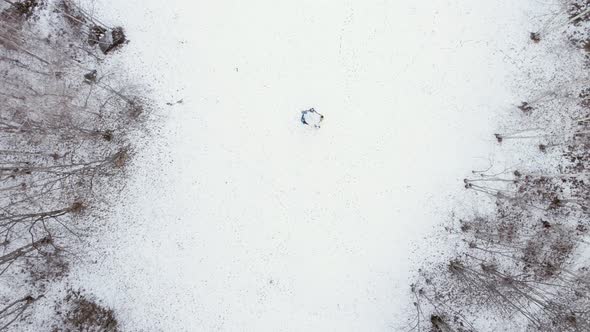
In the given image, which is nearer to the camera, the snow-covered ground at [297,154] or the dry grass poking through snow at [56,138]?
the dry grass poking through snow at [56,138]

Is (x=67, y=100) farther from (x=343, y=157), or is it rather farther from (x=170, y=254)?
(x=343, y=157)

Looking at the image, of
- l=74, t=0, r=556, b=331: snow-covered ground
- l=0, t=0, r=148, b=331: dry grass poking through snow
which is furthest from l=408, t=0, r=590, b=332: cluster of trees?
l=0, t=0, r=148, b=331: dry grass poking through snow

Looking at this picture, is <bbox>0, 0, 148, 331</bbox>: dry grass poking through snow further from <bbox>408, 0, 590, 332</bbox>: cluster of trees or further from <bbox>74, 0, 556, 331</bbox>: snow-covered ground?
<bbox>408, 0, 590, 332</bbox>: cluster of trees

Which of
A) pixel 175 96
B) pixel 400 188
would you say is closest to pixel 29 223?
pixel 175 96

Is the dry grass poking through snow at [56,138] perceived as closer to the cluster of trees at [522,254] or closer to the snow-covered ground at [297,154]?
the snow-covered ground at [297,154]

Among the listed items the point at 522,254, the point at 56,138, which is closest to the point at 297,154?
the point at 56,138

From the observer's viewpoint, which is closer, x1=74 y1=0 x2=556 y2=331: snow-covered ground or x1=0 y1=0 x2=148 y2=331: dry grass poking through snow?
x1=0 y1=0 x2=148 y2=331: dry grass poking through snow

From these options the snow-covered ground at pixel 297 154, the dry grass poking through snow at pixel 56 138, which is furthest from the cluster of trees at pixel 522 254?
the dry grass poking through snow at pixel 56 138
